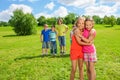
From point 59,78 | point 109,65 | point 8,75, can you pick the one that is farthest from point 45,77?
point 109,65

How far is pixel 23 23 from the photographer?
59.3m

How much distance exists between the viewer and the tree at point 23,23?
2283 inches

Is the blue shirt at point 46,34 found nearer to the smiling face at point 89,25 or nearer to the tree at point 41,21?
the smiling face at point 89,25

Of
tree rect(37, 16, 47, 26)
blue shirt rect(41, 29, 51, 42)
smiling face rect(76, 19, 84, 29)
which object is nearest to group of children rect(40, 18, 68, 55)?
blue shirt rect(41, 29, 51, 42)

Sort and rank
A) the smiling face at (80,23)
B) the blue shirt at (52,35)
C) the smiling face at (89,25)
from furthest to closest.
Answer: the blue shirt at (52,35) < the smiling face at (80,23) < the smiling face at (89,25)

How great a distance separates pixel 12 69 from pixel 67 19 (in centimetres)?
13487

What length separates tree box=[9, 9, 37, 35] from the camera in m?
58.0

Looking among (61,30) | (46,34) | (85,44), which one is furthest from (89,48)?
(46,34)

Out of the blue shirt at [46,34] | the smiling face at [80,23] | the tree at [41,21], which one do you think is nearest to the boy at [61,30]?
the blue shirt at [46,34]

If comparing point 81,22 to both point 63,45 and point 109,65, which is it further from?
point 63,45

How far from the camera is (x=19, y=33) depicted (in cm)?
5825

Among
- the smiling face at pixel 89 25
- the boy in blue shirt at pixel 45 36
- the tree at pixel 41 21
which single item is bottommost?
the tree at pixel 41 21

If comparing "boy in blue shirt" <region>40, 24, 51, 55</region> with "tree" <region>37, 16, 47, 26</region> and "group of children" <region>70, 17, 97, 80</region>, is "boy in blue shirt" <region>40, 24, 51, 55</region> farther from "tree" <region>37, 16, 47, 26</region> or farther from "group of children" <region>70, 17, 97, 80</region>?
"tree" <region>37, 16, 47, 26</region>

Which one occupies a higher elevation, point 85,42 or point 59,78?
point 85,42
